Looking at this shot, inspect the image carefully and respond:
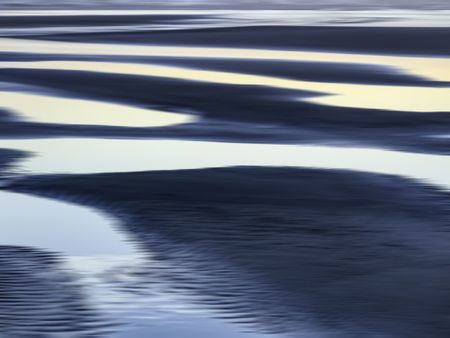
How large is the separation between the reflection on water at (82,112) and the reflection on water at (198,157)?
616 mm

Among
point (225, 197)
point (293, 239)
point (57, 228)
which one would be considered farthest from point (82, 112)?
point (293, 239)

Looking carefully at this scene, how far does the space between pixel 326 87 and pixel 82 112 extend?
74.1 inches

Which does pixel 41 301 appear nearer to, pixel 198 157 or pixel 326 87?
pixel 198 157

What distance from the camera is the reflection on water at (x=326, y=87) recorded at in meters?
6.77

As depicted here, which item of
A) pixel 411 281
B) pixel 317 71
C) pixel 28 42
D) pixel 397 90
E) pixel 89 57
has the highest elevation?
pixel 28 42

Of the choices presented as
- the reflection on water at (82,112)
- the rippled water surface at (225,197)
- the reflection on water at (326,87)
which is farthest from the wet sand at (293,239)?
the reflection on water at (326,87)

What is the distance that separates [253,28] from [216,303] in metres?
9.02

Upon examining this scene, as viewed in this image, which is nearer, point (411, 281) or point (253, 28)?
point (411, 281)

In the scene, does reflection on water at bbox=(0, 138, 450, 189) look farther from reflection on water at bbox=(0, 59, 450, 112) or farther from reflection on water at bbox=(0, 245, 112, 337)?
reflection on water at bbox=(0, 59, 450, 112)

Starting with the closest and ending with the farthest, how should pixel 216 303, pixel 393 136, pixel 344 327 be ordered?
pixel 344 327 → pixel 216 303 → pixel 393 136

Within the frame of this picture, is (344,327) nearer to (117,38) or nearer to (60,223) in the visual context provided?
(60,223)

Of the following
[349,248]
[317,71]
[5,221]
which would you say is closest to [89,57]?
[317,71]

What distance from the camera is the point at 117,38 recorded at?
432 inches

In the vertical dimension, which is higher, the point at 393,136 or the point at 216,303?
the point at 393,136
